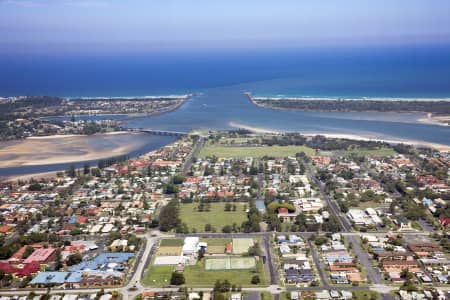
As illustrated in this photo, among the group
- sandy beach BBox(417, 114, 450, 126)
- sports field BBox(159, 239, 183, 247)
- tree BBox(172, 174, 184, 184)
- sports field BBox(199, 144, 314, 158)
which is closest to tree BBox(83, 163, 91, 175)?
tree BBox(172, 174, 184, 184)

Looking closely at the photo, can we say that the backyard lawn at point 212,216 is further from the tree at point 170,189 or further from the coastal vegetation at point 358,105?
the coastal vegetation at point 358,105

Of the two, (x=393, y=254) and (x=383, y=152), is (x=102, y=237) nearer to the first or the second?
(x=393, y=254)

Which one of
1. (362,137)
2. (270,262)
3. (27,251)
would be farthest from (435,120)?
(27,251)

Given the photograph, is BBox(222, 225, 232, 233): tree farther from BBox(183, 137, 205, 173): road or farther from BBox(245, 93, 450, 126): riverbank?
BBox(245, 93, 450, 126): riverbank

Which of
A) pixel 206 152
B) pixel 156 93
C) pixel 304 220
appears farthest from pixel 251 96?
pixel 304 220

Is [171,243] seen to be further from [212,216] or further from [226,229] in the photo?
[212,216]
